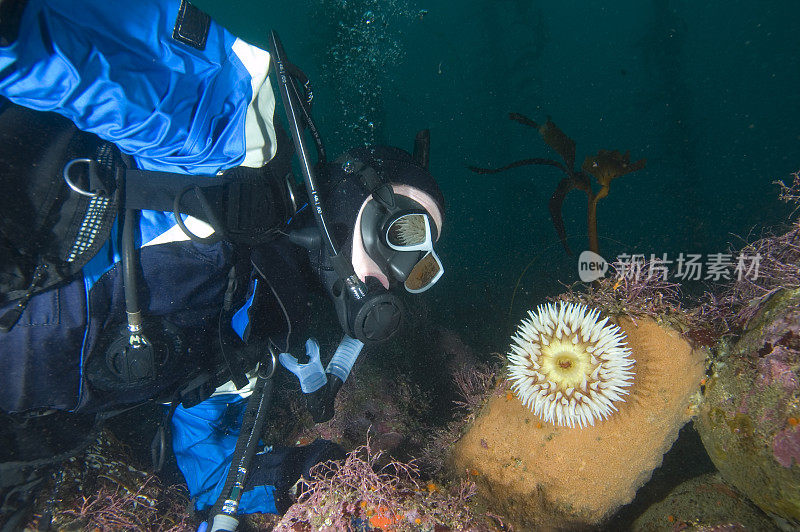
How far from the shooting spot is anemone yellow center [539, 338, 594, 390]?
8.26 feet

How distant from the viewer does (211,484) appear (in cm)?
343

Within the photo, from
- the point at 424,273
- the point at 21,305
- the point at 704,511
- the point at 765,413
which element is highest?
the point at 765,413

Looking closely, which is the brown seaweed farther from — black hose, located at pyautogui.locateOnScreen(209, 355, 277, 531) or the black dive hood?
black hose, located at pyautogui.locateOnScreen(209, 355, 277, 531)

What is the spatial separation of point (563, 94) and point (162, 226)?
17.0m

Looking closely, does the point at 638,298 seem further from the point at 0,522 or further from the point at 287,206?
the point at 0,522

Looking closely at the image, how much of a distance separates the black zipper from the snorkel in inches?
47.9

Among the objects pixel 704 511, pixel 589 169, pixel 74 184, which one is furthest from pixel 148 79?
pixel 589 169

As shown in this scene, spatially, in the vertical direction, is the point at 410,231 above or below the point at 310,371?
above

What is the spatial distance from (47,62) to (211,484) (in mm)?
3607

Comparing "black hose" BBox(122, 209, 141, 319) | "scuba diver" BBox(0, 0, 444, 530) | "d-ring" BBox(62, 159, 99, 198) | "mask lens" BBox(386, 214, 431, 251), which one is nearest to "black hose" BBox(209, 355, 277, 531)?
"scuba diver" BBox(0, 0, 444, 530)

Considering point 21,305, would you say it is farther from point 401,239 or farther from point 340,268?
point 401,239

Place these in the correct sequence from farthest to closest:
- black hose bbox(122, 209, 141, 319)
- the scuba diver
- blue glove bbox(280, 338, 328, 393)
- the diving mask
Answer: blue glove bbox(280, 338, 328, 393)
the diving mask
black hose bbox(122, 209, 141, 319)
the scuba diver

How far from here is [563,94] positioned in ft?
49.6

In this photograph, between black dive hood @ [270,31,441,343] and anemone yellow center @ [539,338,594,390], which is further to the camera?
anemone yellow center @ [539,338,594,390]
